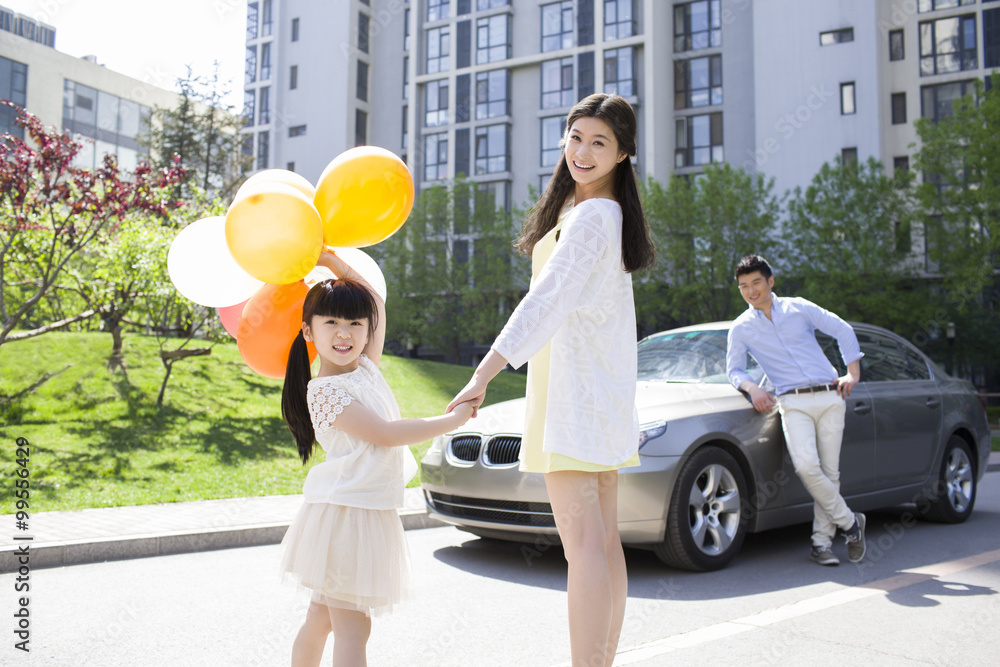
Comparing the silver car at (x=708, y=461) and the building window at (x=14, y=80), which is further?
the building window at (x=14, y=80)

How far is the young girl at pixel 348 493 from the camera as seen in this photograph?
7.79 ft

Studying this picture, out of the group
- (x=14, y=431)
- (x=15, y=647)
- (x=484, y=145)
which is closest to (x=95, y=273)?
(x=14, y=431)

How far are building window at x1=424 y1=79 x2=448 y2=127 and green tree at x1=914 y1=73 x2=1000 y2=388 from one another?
2498 cm

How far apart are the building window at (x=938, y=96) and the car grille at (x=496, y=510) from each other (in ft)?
120

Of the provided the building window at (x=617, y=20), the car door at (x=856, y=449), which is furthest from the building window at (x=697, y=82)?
the car door at (x=856, y=449)

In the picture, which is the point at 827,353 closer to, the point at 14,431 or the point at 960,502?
the point at 960,502

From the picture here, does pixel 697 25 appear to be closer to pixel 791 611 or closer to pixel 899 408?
pixel 899 408

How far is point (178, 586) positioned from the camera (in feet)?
16.3

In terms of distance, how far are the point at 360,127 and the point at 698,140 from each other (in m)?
20.3

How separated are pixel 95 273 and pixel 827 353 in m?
10.0

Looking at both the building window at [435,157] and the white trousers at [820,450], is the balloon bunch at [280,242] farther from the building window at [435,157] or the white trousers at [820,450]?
the building window at [435,157]

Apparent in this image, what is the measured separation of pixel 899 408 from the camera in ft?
21.4

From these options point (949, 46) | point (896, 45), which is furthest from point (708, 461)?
point (949, 46)

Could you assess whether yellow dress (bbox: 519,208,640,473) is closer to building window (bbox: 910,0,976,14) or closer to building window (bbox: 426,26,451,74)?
building window (bbox: 910,0,976,14)
